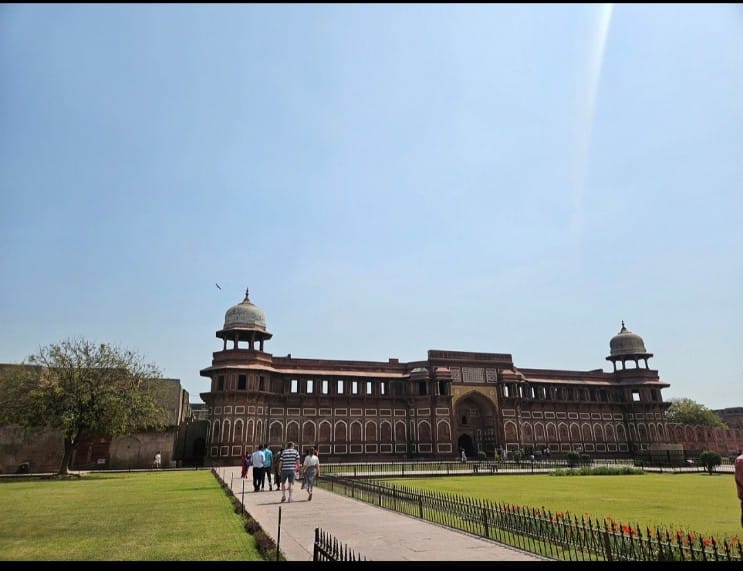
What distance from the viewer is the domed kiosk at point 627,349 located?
56.9m

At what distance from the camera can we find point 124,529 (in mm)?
11031

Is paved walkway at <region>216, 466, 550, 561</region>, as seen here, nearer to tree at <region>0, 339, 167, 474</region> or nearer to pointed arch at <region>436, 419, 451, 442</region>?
tree at <region>0, 339, 167, 474</region>

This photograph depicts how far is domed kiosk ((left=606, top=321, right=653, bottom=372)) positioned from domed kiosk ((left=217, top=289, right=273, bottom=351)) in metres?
40.2

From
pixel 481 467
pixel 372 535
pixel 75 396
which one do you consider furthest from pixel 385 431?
pixel 372 535

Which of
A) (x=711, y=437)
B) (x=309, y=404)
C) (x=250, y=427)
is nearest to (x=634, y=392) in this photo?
(x=711, y=437)

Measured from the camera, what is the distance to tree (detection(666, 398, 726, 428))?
77188 millimetres

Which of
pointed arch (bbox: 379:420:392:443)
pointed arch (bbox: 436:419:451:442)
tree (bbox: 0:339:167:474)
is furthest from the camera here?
pointed arch (bbox: 436:419:451:442)

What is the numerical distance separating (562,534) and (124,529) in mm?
9492

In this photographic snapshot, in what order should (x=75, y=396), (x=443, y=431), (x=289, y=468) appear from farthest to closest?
(x=443, y=431) < (x=75, y=396) < (x=289, y=468)

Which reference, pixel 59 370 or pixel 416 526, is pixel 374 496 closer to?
pixel 416 526

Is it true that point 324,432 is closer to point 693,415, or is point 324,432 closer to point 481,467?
point 481,467

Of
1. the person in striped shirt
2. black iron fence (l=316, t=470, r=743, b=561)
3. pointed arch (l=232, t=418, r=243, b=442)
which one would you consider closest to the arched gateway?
pointed arch (l=232, t=418, r=243, b=442)

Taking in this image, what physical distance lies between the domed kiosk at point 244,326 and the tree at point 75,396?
12.9 meters

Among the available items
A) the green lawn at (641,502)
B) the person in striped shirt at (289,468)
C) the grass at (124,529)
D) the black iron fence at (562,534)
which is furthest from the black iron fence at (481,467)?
the black iron fence at (562,534)
